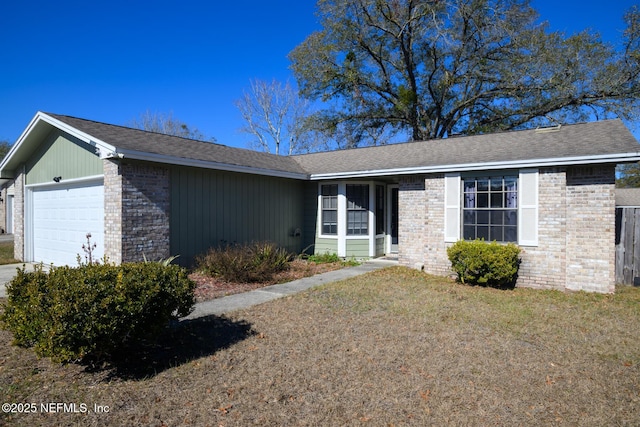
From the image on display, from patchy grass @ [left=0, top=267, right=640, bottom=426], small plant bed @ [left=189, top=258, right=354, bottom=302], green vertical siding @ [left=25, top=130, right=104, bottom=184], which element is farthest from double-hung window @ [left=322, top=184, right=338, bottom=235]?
green vertical siding @ [left=25, top=130, right=104, bottom=184]

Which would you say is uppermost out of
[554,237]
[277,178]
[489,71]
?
[489,71]

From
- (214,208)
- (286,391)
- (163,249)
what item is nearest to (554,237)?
(286,391)

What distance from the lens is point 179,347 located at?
461cm

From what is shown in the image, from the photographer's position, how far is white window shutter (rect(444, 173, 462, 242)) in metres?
9.11

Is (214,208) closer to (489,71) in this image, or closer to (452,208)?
(452,208)

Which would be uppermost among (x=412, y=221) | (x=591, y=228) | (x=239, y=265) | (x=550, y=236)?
(x=412, y=221)

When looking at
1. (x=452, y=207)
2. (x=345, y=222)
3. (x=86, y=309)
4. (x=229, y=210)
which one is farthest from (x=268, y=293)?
(x=345, y=222)

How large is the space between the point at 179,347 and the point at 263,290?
10.4 feet

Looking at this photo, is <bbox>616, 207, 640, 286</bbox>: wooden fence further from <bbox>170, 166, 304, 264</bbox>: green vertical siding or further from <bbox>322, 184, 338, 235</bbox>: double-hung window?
<bbox>170, 166, 304, 264</bbox>: green vertical siding

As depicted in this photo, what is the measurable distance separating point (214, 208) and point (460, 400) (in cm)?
777

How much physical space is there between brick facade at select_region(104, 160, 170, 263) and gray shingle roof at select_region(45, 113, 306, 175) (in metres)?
0.44

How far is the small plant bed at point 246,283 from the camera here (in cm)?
749

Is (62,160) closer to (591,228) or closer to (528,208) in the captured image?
(528,208)

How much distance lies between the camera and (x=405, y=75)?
23062 mm
